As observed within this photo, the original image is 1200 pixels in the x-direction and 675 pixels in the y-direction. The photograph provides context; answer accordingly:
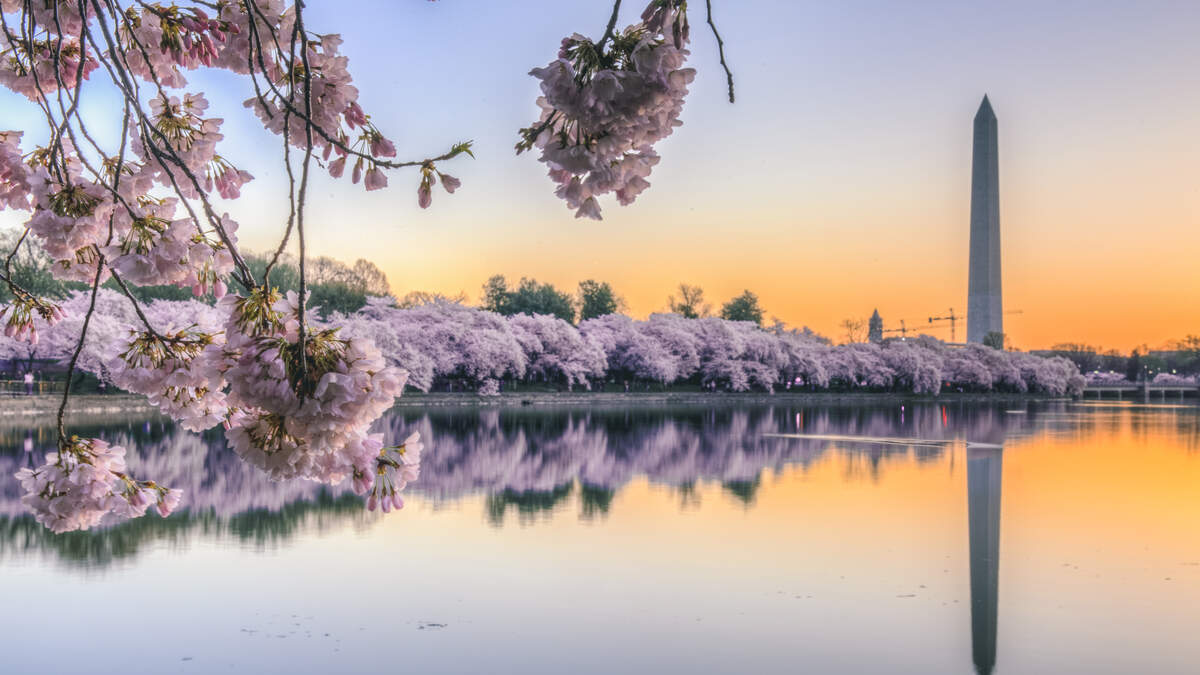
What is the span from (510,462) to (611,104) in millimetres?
21478

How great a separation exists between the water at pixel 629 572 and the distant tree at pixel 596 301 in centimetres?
4746

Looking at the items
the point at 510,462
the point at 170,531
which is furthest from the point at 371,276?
the point at 170,531

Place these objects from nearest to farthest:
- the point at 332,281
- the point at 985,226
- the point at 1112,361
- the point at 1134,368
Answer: the point at 332,281 < the point at 985,226 < the point at 1134,368 < the point at 1112,361

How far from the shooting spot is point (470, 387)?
161ft

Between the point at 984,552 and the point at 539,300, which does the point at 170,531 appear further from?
the point at 539,300

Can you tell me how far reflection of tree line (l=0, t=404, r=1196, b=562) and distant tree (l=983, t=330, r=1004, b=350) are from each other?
1046 inches

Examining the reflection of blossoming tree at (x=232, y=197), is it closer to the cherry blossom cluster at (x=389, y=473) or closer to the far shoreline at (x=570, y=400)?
the cherry blossom cluster at (x=389, y=473)

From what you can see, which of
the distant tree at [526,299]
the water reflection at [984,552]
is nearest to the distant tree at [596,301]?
the distant tree at [526,299]

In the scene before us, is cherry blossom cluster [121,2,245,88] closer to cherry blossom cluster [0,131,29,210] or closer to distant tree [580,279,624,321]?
cherry blossom cluster [0,131,29,210]

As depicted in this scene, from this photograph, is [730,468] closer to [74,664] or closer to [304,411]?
[74,664]

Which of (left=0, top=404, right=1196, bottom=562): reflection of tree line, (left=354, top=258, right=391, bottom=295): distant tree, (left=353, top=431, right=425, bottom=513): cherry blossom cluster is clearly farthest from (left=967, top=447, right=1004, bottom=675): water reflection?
(left=354, top=258, right=391, bottom=295): distant tree

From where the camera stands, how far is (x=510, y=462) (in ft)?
74.2

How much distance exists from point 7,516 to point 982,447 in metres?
23.7

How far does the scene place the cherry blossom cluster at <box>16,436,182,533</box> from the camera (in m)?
2.17
